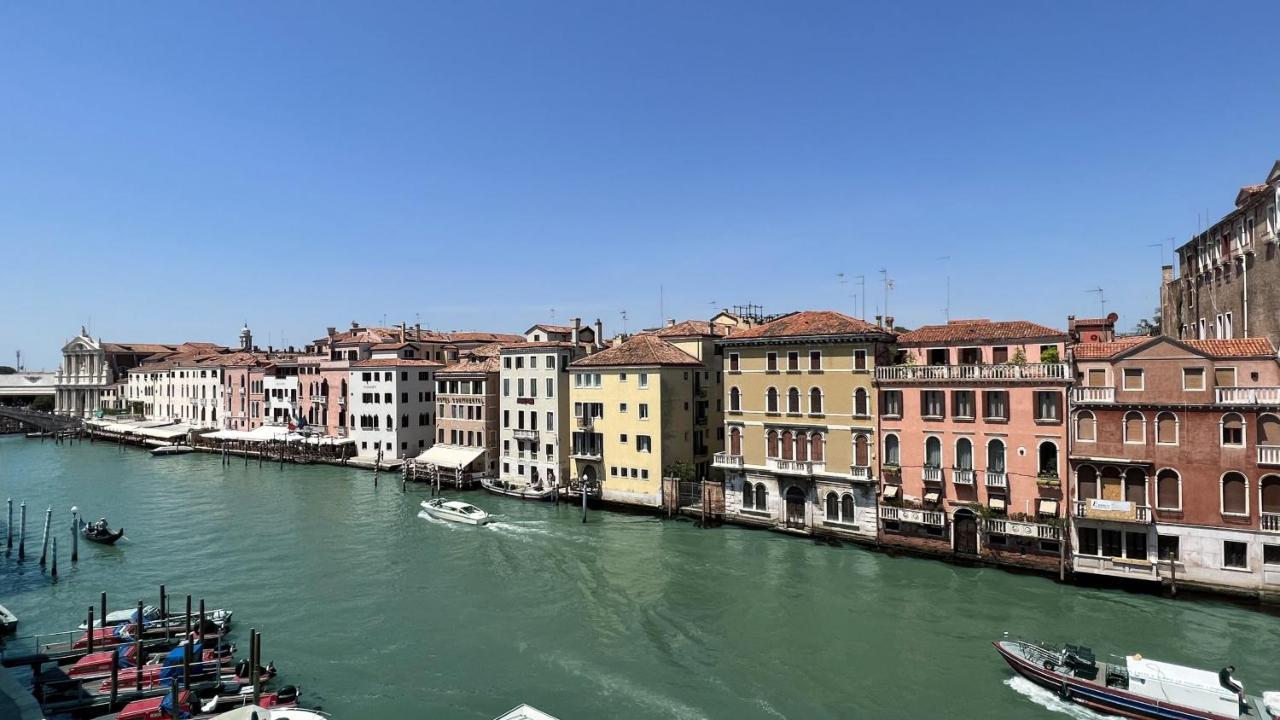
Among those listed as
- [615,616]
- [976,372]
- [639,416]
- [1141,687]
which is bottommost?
[615,616]

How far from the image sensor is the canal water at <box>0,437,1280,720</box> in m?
19.6

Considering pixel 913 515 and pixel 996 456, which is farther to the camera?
pixel 913 515

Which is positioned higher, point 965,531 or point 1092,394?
point 1092,394

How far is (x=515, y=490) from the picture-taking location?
47.4 metres

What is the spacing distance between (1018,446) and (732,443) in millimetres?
14290

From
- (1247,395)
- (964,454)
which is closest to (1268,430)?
(1247,395)

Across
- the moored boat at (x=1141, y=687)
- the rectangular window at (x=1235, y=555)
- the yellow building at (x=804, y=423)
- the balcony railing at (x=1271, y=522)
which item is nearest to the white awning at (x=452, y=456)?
the yellow building at (x=804, y=423)

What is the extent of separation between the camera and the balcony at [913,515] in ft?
102

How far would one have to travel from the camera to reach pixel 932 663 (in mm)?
21234

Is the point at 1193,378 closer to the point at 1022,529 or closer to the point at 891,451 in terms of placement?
the point at 1022,529

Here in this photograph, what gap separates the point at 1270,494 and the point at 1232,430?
2489mm

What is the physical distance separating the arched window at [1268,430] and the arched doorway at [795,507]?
59.9 ft

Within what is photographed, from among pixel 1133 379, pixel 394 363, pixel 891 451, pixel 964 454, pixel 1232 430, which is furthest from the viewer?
pixel 394 363

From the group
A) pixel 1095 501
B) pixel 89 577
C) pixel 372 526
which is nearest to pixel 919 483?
pixel 1095 501
